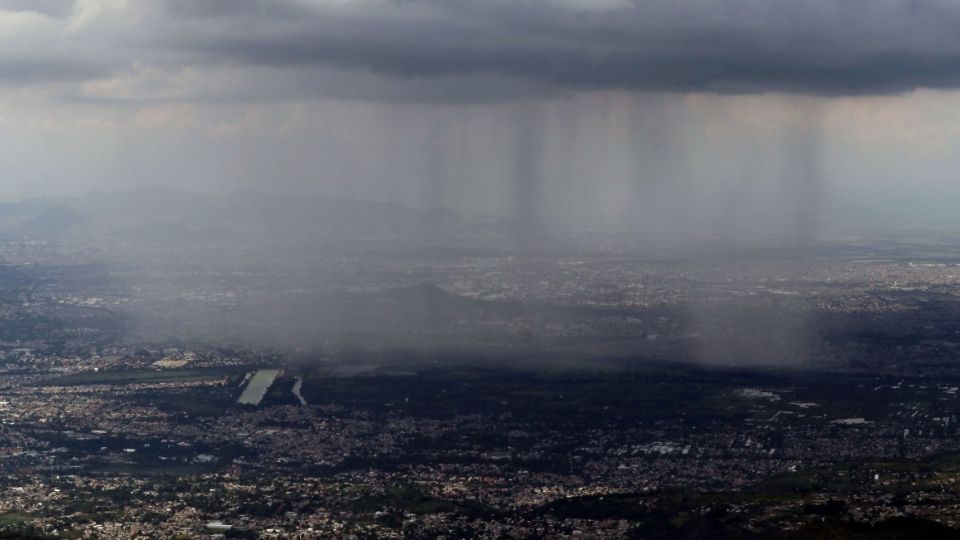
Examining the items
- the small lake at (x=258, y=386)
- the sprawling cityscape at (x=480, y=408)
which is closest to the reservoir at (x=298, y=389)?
the sprawling cityscape at (x=480, y=408)

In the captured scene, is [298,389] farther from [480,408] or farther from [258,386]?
[480,408]

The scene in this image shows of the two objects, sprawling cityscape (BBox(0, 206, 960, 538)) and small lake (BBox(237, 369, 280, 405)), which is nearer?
sprawling cityscape (BBox(0, 206, 960, 538))

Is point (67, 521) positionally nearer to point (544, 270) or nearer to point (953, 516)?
point (953, 516)

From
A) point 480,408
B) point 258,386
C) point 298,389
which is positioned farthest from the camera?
point 258,386

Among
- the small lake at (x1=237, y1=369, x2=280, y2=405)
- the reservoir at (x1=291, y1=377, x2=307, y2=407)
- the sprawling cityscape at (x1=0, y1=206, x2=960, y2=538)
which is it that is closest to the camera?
the sprawling cityscape at (x1=0, y1=206, x2=960, y2=538)

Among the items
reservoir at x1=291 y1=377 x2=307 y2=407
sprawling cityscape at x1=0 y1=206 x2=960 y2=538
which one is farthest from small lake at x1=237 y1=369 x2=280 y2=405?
reservoir at x1=291 y1=377 x2=307 y2=407

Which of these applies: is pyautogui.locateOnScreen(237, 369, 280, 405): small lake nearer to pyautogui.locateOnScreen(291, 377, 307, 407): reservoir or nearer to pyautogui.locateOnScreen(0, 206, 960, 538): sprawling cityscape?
pyautogui.locateOnScreen(0, 206, 960, 538): sprawling cityscape

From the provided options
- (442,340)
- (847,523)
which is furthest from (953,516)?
(442,340)

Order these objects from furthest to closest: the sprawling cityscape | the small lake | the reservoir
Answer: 1. the small lake
2. the reservoir
3. the sprawling cityscape

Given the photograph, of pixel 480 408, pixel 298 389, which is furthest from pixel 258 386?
pixel 480 408
